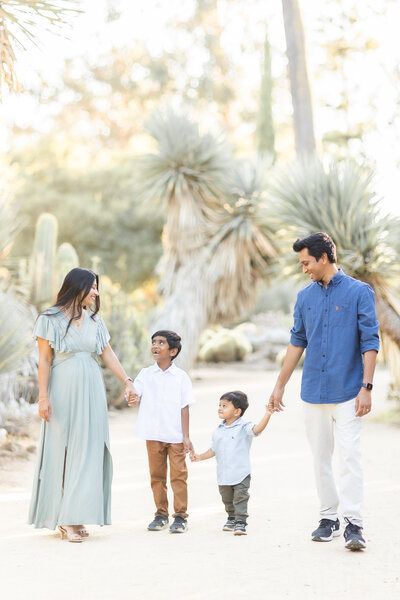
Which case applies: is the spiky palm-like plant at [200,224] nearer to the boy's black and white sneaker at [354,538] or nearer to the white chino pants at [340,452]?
the white chino pants at [340,452]

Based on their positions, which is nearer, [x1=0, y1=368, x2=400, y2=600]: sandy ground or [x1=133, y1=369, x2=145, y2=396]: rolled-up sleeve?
[x1=0, y1=368, x2=400, y2=600]: sandy ground

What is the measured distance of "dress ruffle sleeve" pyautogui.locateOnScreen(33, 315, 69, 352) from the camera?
508cm

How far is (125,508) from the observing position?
6.06m

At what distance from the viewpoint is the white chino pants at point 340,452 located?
4.70 m

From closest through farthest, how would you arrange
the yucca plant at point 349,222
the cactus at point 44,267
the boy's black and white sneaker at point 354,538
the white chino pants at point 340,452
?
the boy's black and white sneaker at point 354,538 < the white chino pants at point 340,452 < the yucca plant at point 349,222 < the cactus at point 44,267

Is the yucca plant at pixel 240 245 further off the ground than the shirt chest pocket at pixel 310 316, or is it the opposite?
the yucca plant at pixel 240 245

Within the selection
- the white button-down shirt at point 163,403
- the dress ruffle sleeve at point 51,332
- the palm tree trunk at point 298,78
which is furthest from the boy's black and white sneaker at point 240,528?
the palm tree trunk at point 298,78

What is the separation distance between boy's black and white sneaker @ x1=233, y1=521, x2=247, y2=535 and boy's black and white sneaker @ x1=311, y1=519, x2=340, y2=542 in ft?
1.43

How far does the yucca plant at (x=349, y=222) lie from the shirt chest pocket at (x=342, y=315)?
5.34 metres

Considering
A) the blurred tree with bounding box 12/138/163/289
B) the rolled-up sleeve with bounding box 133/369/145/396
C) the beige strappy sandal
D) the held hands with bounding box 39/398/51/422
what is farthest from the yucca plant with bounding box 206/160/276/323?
the blurred tree with bounding box 12/138/163/289

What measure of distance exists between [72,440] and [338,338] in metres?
1.66

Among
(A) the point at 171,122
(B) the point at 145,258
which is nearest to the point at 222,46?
(B) the point at 145,258

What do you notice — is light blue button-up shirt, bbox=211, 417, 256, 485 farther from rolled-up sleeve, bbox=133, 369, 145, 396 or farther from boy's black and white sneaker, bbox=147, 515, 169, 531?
rolled-up sleeve, bbox=133, 369, 145, 396

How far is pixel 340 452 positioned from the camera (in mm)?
4781
